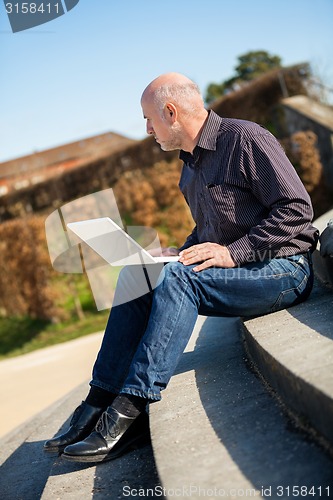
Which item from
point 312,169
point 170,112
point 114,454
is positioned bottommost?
point 312,169

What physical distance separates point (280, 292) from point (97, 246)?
784 millimetres

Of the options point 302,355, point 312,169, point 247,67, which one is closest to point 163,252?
point 302,355

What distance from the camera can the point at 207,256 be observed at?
263 cm

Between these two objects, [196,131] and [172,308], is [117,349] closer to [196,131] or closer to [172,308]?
[172,308]

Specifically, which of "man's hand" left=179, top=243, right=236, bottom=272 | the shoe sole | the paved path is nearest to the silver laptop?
"man's hand" left=179, top=243, right=236, bottom=272

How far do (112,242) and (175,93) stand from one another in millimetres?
759

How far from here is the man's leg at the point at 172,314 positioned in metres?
2.45

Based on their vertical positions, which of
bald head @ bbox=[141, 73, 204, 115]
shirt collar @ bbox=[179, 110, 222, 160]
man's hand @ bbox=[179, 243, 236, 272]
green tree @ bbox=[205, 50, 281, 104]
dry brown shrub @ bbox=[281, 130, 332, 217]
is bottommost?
green tree @ bbox=[205, 50, 281, 104]

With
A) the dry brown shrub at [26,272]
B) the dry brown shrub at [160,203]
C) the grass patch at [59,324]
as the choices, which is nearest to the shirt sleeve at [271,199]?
the grass patch at [59,324]

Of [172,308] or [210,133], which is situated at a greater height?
[210,133]

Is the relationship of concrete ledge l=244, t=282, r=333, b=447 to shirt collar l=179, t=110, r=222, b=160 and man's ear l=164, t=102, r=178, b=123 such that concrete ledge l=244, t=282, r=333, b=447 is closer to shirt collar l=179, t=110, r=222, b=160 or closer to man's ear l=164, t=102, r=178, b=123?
shirt collar l=179, t=110, r=222, b=160

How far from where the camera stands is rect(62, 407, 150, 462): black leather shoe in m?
2.47

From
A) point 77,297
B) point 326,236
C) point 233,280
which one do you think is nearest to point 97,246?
point 233,280

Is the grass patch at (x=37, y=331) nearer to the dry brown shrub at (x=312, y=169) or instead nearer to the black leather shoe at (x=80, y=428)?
the dry brown shrub at (x=312, y=169)
